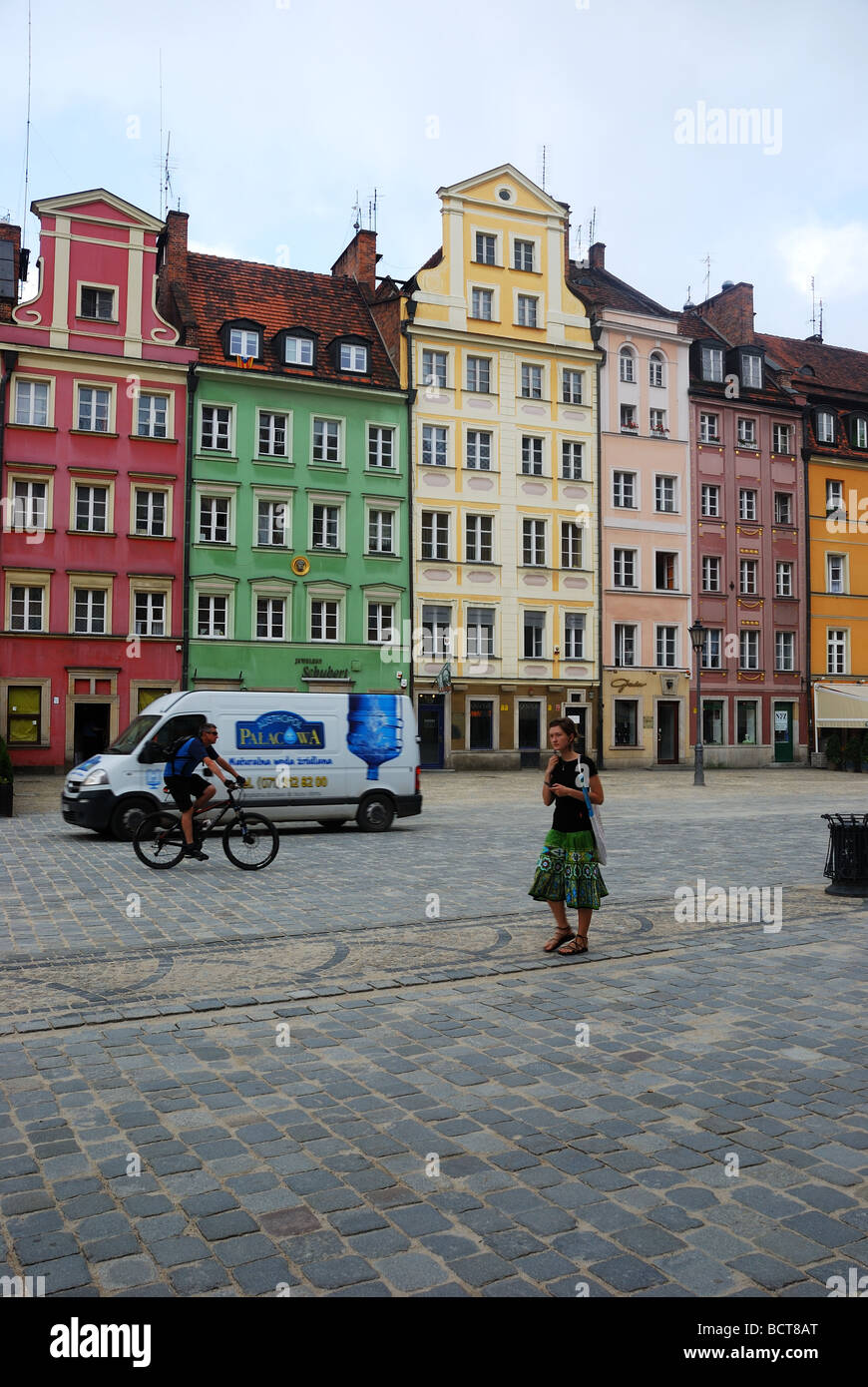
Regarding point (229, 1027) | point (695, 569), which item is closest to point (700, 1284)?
point (229, 1027)

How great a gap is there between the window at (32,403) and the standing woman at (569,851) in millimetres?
30126

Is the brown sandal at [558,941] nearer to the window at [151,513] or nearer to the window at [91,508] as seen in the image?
the window at [91,508]

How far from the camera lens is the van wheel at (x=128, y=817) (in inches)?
639

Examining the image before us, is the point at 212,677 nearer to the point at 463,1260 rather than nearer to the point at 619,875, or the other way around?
the point at 619,875

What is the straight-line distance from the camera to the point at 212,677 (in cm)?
3588

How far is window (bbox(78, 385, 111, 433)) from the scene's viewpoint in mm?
34594

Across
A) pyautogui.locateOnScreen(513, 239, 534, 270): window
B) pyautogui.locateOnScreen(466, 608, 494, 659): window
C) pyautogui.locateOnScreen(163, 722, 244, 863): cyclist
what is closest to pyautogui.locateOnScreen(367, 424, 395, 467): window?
pyautogui.locateOnScreen(466, 608, 494, 659): window

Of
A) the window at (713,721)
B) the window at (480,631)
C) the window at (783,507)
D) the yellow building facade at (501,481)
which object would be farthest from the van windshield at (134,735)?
the window at (783,507)

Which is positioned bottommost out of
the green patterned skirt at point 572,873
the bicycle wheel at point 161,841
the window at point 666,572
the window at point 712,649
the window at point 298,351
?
the bicycle wheel at point 161,841

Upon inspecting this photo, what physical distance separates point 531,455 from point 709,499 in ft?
28.3

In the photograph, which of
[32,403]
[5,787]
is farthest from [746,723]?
[5,787]

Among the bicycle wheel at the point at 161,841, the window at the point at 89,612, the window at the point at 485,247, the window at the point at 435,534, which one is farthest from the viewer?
the window at the point at 485,247

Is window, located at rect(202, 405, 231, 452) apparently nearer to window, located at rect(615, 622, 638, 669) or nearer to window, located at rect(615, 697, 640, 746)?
window, located at rect(615, 622, 638, 669)

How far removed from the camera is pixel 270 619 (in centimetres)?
3728
